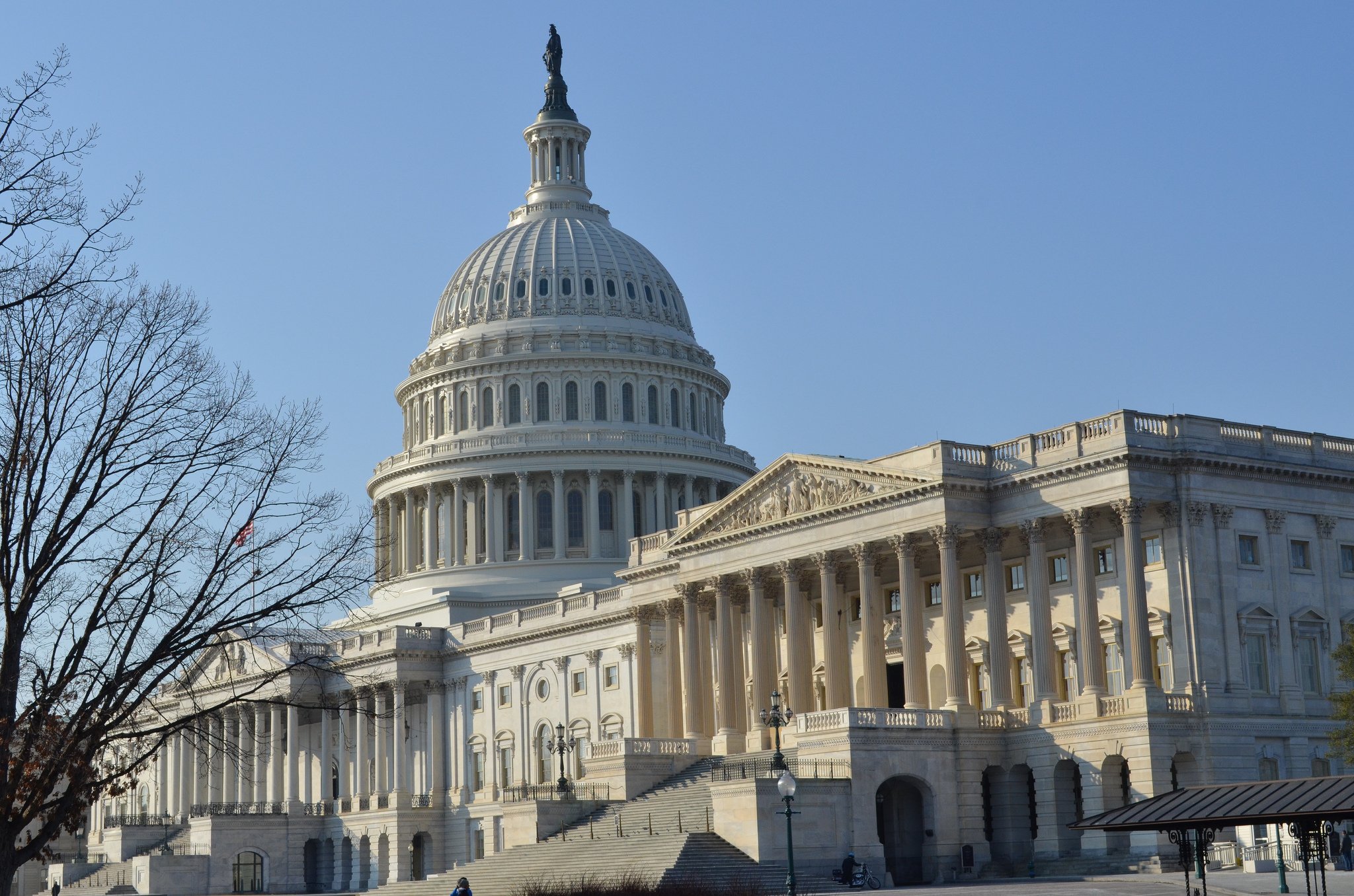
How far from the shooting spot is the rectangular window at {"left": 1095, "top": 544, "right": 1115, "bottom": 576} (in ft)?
237

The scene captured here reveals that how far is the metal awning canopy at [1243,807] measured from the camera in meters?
30.7

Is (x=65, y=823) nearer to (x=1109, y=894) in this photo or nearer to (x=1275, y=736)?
(x=1109, y=894)

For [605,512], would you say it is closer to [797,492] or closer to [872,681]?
[797,492]

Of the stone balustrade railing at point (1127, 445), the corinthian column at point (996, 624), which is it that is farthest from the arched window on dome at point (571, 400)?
the corinthian column at point (996, 624)

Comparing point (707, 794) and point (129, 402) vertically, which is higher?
point (129, 402)

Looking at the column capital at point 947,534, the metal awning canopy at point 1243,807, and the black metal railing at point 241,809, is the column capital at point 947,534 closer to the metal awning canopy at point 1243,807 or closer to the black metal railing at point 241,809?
the metal awning canopy at point 1243,807

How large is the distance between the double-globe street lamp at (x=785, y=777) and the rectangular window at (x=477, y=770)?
36.0 metres

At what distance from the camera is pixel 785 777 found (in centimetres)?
4834

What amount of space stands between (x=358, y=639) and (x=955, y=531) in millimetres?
56004

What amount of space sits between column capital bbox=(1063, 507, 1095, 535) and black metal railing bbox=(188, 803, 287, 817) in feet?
212

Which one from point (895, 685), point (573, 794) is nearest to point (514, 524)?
point (573, 794)

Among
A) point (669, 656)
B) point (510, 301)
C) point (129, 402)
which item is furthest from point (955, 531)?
point (510, 301)

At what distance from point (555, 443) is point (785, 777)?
84744 millimetres

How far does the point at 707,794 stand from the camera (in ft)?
240
